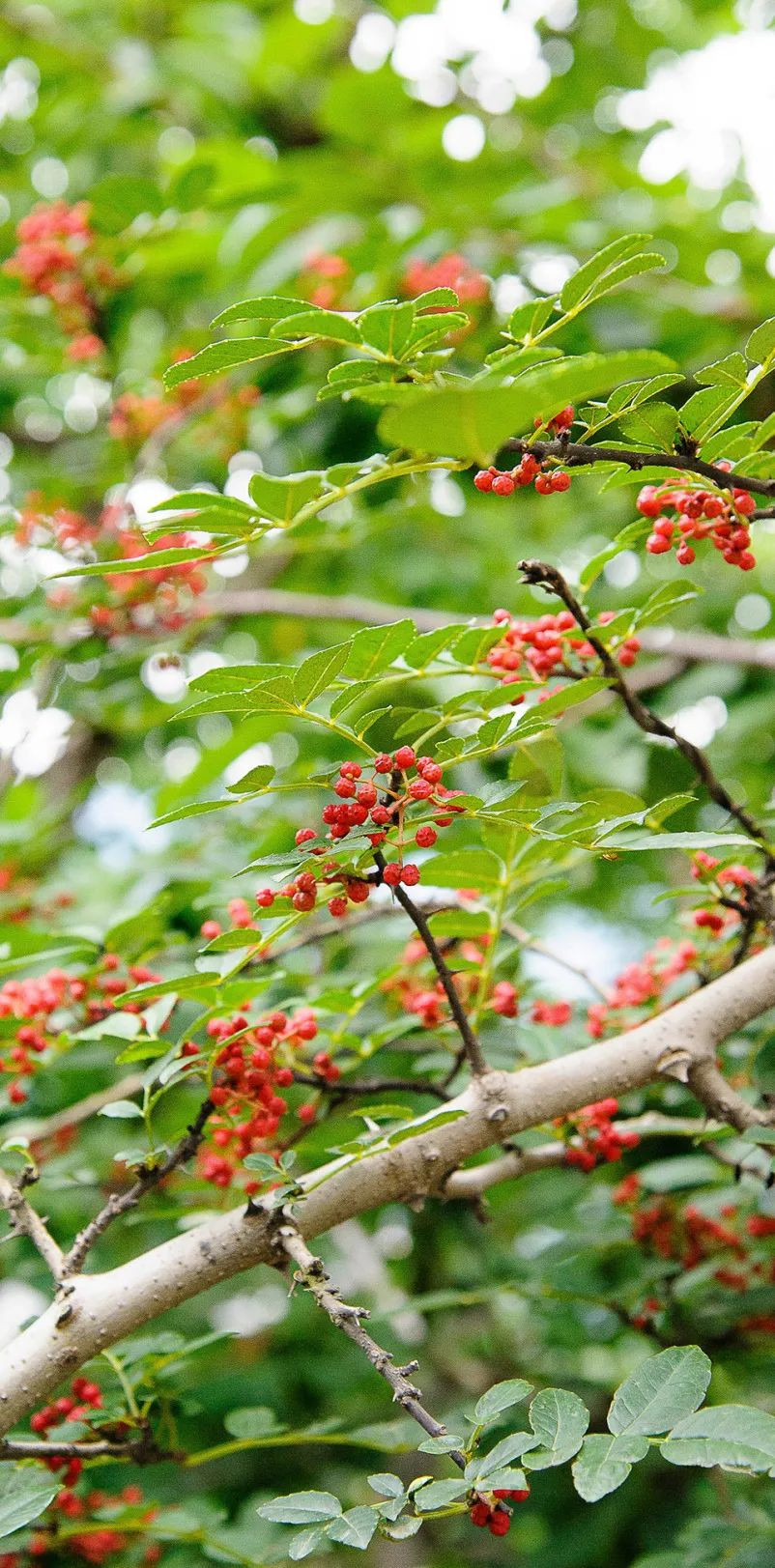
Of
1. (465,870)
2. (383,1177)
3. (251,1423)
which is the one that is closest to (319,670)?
(465,870)

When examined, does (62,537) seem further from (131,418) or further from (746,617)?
(746,617)

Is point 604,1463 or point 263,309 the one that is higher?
point 263,309

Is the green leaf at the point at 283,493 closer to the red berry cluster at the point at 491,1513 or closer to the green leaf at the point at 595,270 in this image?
the green leaf at the point at 595,270

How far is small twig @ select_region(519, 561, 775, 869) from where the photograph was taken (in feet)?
3.46

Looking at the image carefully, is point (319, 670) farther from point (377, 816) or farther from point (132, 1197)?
point (132, 1197)

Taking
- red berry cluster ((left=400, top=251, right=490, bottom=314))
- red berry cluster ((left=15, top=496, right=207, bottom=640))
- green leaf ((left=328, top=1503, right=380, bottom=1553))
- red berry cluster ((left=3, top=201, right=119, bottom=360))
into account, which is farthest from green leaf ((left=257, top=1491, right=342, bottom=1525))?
red berry cluster ((left=3, top=201, right=119, bottom=360))

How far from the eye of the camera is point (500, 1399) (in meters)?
0.96

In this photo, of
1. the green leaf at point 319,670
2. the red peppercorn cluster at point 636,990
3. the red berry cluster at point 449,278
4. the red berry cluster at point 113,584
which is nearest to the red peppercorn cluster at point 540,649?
the green leaf at point 319,670

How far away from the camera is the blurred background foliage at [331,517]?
1982 mm

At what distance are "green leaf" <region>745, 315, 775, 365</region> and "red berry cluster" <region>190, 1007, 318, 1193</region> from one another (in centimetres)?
72

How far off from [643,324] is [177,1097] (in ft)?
5.76

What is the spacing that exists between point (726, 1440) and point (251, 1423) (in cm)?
71

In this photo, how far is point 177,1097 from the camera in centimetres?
205

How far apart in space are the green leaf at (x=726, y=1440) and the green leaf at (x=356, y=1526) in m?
0.22
